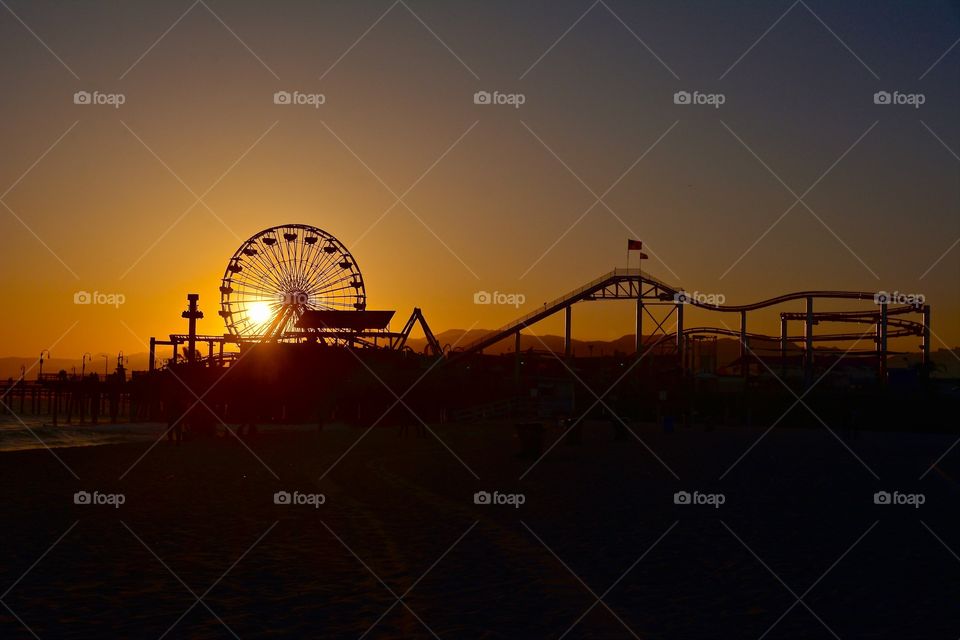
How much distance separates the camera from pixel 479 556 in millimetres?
12172

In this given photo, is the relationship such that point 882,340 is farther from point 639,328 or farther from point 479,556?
point 479,556

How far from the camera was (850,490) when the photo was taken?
19.9 meters

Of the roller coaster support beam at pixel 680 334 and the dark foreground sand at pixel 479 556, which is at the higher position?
the roller coaster support beam at pixel 680 334

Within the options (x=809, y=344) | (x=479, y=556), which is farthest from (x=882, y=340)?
(x=479, y=556)

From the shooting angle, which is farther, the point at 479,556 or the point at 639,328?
the point at 639,328

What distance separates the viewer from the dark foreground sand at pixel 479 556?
891 centimetres

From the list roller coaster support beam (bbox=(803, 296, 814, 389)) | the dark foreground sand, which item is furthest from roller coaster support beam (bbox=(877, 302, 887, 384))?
the dark foreground sand

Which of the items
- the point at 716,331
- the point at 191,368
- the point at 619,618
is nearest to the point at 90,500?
the point at 619,618

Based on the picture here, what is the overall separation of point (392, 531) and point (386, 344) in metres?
56.2

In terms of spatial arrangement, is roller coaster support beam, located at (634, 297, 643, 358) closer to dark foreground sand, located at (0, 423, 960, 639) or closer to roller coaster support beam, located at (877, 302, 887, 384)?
roller coaster support beam, located at (877, 302, 887, 384)

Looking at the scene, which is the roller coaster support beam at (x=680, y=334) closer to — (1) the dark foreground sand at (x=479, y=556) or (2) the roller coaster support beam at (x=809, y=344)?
(2) the roller coaster support beam at (x=809, y=344)

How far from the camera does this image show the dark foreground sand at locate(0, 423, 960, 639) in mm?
8914

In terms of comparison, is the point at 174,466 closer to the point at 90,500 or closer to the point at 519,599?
the point at 90,500

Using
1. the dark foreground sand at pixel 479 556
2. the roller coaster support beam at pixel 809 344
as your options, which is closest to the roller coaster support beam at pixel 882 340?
the roller coaster support beam at pixel 809 344
